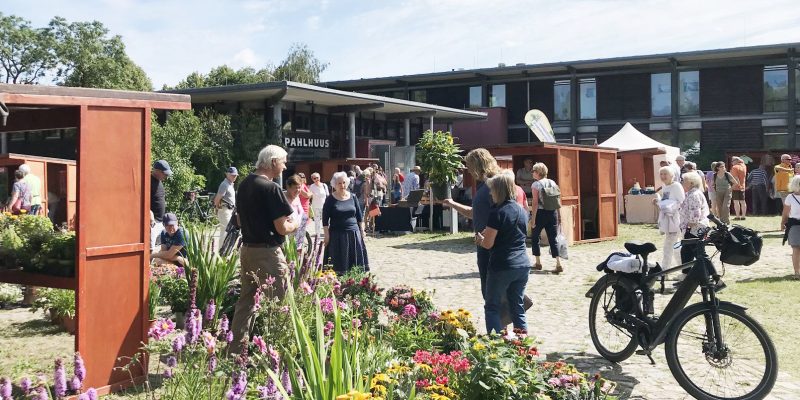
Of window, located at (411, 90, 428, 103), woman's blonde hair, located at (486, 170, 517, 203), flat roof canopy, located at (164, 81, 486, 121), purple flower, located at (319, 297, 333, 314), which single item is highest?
window, located at (411, 90, 428, 103)

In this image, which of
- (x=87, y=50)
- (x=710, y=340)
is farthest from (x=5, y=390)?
(x=87, y=50)

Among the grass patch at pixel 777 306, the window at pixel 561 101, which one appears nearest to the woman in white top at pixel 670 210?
the grass patch at pixel 777 306

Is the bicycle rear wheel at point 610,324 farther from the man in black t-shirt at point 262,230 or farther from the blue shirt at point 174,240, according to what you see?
the blue shirt at point 174,240

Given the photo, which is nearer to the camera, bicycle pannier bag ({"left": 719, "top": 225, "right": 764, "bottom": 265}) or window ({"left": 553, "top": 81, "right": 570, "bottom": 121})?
bicycle pannier bag ({"left": 719, "top": 225, "right": 764, "bottom": 265})

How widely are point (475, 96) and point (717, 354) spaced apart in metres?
38.6

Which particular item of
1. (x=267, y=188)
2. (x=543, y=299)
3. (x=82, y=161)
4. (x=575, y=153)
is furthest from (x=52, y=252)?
(x=575, y=153)

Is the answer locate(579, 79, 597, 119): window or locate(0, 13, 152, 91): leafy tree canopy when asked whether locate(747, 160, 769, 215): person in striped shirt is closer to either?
locate(579, 79, 597, 119): window

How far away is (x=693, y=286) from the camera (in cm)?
559

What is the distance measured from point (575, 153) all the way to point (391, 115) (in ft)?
65.5

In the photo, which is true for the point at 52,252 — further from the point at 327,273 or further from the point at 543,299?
the point at 543,299

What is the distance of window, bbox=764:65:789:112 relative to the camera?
3669 cm

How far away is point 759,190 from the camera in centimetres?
2428

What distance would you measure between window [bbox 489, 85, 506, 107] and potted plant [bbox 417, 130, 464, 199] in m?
25.6

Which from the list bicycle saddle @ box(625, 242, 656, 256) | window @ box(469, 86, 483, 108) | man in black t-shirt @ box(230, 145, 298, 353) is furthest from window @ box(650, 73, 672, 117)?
man in black t-shirt @ box(230, 145, 298, 353)
